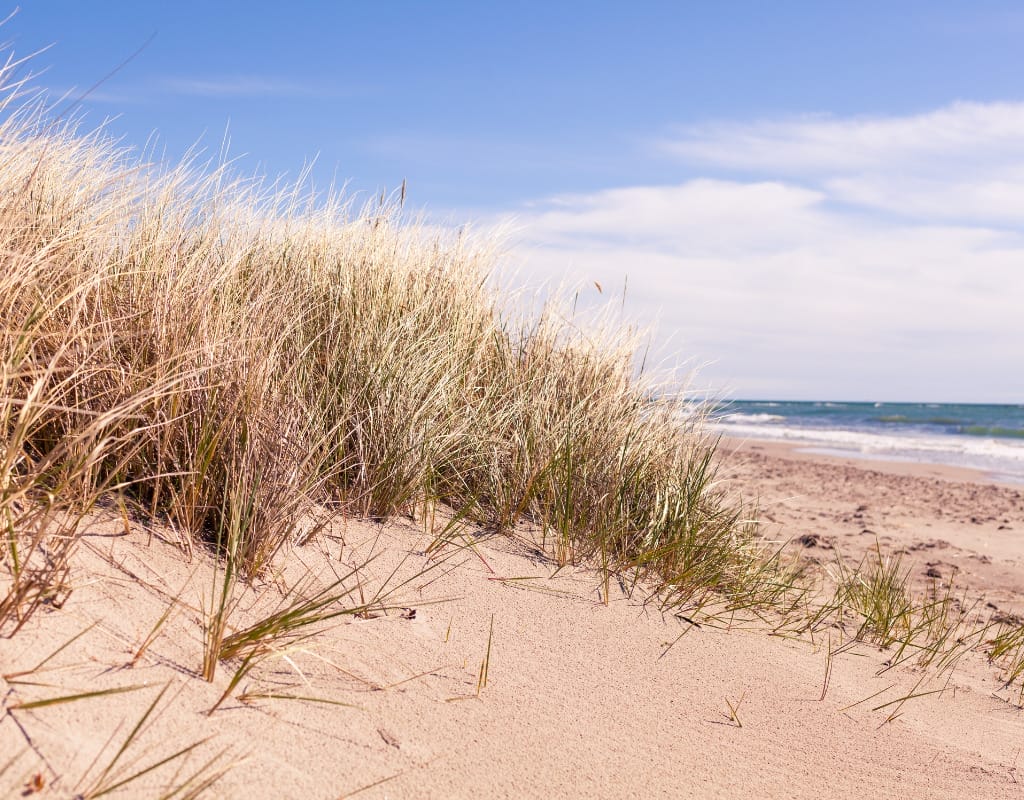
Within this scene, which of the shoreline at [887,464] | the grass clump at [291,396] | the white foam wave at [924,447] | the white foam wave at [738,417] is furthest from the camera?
the white foam wave at [924,447]

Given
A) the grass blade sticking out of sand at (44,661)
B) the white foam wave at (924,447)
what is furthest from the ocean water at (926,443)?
the grass blade sticking out of sand at (44,661)

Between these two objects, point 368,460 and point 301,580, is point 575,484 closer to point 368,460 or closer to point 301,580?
point 368,460

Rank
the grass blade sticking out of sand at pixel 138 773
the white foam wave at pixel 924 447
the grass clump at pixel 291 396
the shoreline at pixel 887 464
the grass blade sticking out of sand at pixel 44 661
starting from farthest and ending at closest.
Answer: the white foam wave at pixel 924 447 < the shoreline at pixel 887 464 < the grass clump at pixel 291 396 < the grass blade sticking out of sand at pixel 44 661 < the grass blade sticking out of sand at pixel 138 773

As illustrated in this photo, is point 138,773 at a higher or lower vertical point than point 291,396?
lower

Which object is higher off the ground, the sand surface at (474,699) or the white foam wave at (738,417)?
the white foam wave at (738,417)

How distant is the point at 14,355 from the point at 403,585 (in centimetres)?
136

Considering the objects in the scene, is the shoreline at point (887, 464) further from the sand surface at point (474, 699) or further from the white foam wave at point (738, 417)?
the sand surface at point (474, 699)

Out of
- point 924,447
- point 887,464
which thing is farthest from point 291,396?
point 924,447

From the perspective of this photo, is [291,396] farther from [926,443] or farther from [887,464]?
[926,443]

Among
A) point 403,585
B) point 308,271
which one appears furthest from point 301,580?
point 308,271

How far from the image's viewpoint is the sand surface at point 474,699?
1690 mm

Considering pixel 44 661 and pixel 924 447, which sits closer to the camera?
pixel 44 661

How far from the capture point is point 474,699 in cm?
223

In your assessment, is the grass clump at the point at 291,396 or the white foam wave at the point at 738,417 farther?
the white foam wave at the point at 738,417
